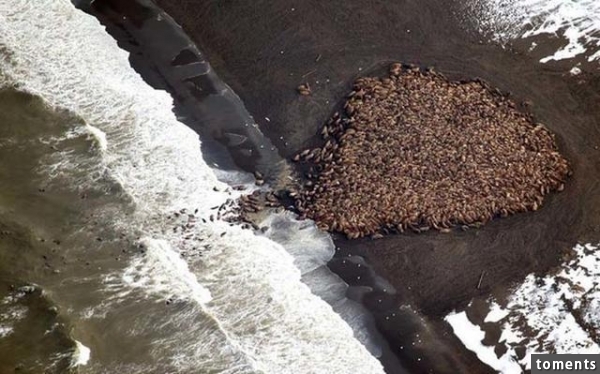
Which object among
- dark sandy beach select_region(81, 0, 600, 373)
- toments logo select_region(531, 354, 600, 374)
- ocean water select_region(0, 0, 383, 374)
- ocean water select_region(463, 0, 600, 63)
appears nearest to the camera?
ocean water select_region(0, 0, 383, 374)

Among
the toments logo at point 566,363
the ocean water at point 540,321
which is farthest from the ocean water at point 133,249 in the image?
the toments logo at point 566,363

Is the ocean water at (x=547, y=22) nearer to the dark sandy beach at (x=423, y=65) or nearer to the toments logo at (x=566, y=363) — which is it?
the dark sandy beach at (x=423, y=65)

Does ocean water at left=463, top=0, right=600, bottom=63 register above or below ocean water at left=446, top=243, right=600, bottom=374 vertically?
above

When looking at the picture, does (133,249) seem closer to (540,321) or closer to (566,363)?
A: (540,321)

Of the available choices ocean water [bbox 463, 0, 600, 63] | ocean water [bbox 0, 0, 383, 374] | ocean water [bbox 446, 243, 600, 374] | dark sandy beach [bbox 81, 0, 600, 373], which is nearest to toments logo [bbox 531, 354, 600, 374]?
ocean water [bbox 446, 243, 600, 374]

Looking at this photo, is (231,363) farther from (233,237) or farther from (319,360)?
(233,237)

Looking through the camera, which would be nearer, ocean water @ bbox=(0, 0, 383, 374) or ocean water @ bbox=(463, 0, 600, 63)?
ocean water @ bbox=(0, 0, 383, 374)

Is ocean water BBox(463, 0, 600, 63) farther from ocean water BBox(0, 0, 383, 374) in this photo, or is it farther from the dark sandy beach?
ocean water BBox(0, 0, 383, 374)
